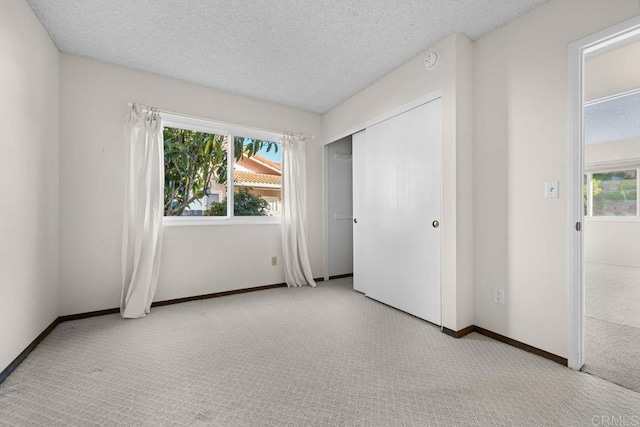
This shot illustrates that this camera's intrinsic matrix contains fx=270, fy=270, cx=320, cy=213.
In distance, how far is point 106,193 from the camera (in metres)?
2.67

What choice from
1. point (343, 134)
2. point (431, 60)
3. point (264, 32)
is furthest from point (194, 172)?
point (431, 60)

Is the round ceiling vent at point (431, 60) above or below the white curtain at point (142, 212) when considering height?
above

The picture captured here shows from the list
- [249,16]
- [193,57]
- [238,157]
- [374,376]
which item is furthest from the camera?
[238,157]

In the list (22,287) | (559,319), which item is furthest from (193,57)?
(559,319)

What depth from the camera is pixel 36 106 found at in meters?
2.04

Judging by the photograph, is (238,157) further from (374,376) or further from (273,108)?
(374,376)

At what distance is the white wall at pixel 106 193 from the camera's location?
8.29 feet

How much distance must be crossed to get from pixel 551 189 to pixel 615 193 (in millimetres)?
5687

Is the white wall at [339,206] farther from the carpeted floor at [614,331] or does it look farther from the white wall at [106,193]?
the carpeted floor at [614,331]

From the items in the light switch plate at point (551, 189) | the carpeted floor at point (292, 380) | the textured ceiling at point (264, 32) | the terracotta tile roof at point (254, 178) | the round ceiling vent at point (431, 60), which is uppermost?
the textured ceiling at point (264, 32)

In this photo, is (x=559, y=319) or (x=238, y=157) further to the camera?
(x=238, y=157)

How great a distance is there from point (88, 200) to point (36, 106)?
885 millimetres

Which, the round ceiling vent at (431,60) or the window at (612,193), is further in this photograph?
the window at (612,193)

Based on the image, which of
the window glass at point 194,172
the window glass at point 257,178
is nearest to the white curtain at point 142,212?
the window glass at point 194,172
